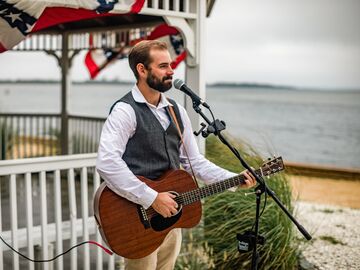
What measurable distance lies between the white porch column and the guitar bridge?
2306 mm

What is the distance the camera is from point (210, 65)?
63781 millimetres

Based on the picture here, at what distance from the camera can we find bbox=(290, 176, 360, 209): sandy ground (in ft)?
33.5

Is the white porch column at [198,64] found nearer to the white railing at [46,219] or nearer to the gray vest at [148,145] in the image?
the white railing at [46,219]

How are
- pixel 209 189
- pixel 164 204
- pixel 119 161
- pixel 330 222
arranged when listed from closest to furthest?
pixel 119 161, pixel 164 204, pixel 209 189, pixel 330 222

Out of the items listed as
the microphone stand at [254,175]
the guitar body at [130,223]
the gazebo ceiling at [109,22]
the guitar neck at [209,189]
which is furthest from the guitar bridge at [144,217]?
the gazebo ceiling at [109,22]

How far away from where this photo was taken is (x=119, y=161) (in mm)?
3324

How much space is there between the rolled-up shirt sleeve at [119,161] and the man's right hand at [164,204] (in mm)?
37

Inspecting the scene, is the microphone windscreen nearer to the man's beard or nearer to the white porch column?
the man's beard

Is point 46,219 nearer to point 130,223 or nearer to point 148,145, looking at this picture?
point 130,223

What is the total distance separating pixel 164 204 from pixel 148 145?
356 mm

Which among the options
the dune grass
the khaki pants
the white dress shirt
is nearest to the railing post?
the dune grass

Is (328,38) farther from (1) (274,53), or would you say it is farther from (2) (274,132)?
(2) (274,132)

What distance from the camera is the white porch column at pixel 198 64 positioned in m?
5.82

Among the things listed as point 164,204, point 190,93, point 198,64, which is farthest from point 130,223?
point 198,64
